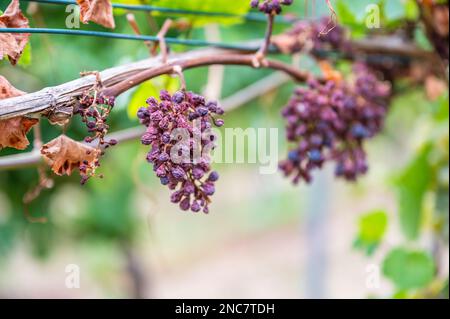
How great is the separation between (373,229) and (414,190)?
16 centimetres

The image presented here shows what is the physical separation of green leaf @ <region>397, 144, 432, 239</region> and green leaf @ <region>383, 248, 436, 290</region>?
0.28 feet

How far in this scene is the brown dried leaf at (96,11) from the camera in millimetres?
860

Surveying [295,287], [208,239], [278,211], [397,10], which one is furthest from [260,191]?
[397,10]

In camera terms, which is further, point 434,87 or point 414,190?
point 414,190

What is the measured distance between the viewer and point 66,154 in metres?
0.79

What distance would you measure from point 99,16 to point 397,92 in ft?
3.26

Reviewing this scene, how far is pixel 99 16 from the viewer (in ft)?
2.89

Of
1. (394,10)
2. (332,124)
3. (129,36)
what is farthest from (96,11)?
(394,10)

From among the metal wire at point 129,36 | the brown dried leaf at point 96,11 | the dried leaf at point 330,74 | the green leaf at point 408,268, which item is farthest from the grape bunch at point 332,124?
the green leaf at point 408,268

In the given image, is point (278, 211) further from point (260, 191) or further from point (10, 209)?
point (10, 209)

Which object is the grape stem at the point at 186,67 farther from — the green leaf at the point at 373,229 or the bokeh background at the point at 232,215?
the green leaf at the point at 373,229

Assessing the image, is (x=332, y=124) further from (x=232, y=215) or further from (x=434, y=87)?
(x=232, y=215)

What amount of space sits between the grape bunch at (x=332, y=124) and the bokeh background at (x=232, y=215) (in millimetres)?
227

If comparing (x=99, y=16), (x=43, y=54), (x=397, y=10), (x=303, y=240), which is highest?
(x=43, y=54)
